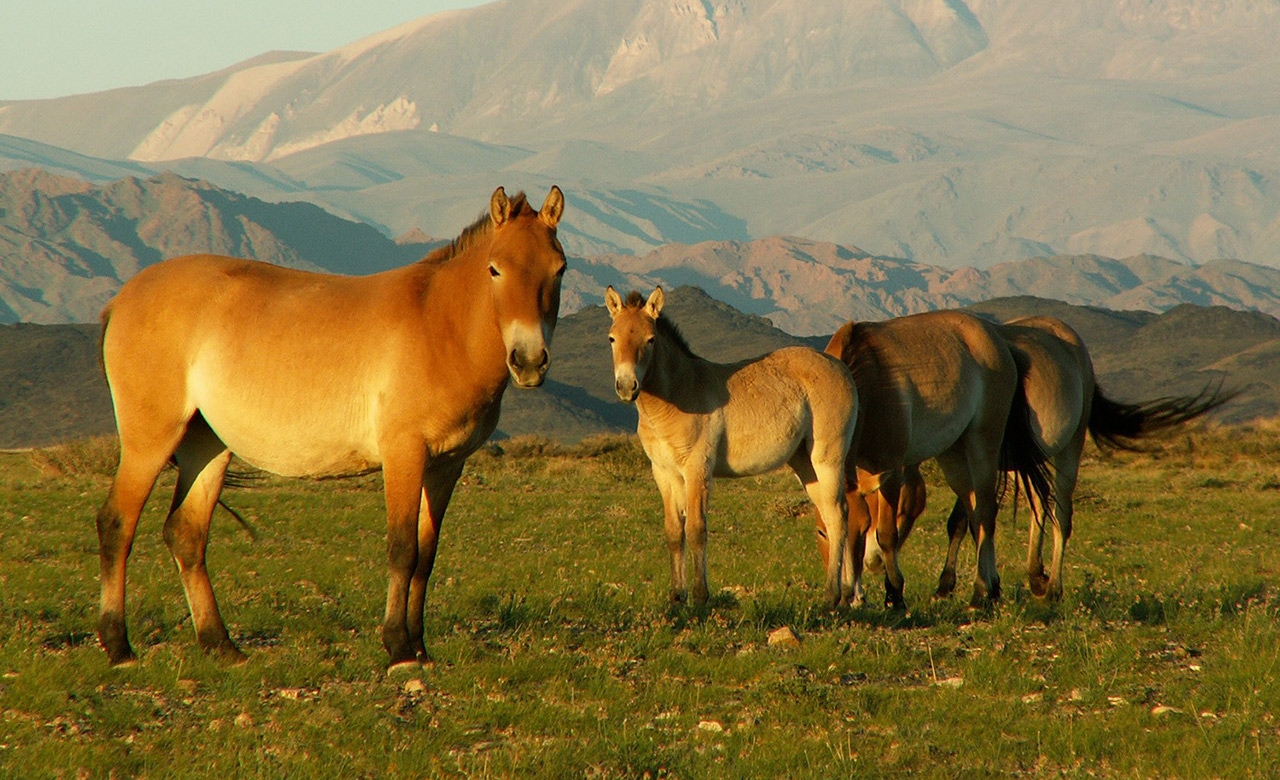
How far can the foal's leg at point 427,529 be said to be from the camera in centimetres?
902

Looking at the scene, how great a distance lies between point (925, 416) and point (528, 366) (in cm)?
525

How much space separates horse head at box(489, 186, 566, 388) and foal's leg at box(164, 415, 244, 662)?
2.69 metres

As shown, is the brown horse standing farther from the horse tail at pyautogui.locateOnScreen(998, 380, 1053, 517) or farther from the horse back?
the horse back

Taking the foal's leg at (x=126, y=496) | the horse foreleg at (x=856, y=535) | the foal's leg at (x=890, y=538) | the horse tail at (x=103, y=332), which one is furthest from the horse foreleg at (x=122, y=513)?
the foal's leg at (x=890, y=538)

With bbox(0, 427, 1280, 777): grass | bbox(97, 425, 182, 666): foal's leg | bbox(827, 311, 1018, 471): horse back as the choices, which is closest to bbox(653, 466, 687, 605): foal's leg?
bbox(0, 427, 1280, 777): grass

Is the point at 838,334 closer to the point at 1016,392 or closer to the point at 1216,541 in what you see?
the point at 1016,392

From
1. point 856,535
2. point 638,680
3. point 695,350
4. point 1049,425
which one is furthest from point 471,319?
point 695,350

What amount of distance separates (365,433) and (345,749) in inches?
98.2

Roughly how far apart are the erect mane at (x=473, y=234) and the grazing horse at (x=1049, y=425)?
17.6ft

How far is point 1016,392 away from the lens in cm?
1327

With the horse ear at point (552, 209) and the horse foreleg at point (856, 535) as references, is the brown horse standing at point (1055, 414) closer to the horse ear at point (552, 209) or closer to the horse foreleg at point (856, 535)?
the horse foreleg at point (856, 535)

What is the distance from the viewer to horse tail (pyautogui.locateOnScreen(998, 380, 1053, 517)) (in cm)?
1312

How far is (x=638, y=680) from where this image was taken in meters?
8.41

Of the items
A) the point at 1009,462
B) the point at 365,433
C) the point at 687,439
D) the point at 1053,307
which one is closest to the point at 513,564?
the point at 687,439
